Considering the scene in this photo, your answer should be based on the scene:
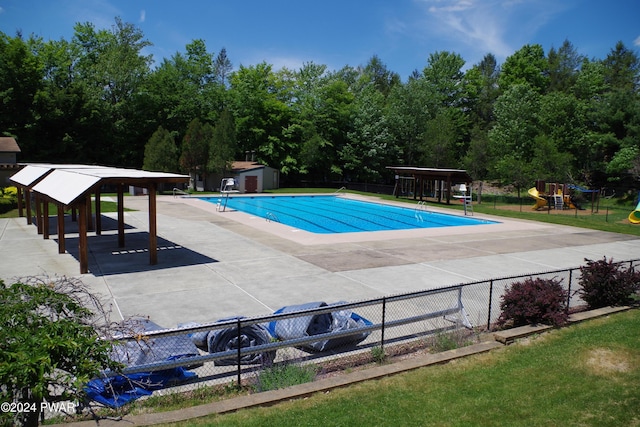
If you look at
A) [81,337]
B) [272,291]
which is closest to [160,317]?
[272,291]

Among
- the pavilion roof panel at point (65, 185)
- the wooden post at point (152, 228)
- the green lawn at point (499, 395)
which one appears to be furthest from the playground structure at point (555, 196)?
the pavilion roof panel at point (65, 185)

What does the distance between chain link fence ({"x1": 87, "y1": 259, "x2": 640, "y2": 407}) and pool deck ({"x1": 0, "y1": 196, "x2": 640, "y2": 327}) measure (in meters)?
1.98

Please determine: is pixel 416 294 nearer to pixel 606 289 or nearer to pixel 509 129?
pixel 606 289

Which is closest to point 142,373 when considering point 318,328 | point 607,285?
point 318,328

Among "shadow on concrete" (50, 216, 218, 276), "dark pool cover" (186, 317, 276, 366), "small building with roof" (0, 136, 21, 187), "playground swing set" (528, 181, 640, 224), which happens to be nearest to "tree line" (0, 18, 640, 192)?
"playground swing set" (528, 181, 640, 224)

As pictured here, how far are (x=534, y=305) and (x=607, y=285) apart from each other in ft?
8.33

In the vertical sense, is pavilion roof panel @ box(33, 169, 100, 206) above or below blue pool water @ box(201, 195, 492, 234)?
above

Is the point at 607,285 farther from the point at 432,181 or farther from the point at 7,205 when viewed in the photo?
the point at 432,181

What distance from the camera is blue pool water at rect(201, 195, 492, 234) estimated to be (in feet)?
84.4

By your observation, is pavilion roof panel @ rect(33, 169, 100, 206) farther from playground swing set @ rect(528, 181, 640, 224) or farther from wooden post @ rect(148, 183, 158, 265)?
playground swing set @ rect(528, 181, 640, 224)

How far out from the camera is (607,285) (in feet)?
33.5

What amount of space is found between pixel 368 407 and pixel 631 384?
3.78 metres

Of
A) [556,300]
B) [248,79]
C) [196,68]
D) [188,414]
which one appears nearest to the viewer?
[188,414]

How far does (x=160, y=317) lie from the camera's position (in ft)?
30.7
